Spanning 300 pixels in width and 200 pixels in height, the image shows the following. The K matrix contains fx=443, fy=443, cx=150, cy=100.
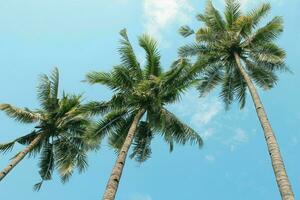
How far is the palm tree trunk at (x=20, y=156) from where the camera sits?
70.8ft

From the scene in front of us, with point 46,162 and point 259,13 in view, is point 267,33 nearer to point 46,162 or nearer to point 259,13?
point 259,13

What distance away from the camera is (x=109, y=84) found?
73.2 ft

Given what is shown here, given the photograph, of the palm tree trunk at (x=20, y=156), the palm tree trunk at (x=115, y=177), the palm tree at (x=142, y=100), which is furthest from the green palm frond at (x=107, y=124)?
the palm tree trunk at (x=20, y=156)

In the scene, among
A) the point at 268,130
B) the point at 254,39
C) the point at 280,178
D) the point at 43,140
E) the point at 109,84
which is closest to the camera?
the point at 280,178

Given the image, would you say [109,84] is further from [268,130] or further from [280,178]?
[280,178]

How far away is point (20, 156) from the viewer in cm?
2303

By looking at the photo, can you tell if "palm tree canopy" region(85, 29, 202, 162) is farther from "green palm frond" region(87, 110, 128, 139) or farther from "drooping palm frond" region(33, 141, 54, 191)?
"drooping palm frond" region(33, 141, 54, 191)

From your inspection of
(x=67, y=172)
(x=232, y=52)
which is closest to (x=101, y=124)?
(x=67, y=172)

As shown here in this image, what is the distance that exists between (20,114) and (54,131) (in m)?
2.16

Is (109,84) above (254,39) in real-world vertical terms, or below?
below

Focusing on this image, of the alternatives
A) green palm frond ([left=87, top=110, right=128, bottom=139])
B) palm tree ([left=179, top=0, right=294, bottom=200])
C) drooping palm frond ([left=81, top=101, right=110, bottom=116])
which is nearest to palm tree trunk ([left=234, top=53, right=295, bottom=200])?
palm tree ([left=179, top=0, right=294, bottom=200])

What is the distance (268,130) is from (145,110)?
6778mm

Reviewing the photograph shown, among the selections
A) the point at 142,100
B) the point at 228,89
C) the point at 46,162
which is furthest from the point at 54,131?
the point at 228,89

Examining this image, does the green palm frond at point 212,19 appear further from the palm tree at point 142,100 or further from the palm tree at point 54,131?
the palm tree at point 54,131
